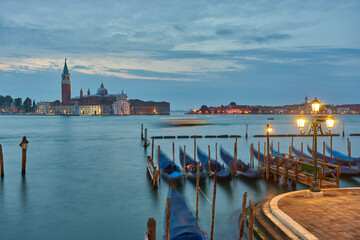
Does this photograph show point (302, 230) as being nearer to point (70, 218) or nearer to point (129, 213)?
point (129, 213)

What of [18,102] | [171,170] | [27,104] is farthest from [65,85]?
[171,170]

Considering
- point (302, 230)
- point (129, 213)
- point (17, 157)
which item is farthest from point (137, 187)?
point (17, 157)

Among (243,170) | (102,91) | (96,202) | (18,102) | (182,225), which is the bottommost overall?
(96,202)

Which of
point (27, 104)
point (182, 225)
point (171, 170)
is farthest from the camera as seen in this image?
point (27, 104)

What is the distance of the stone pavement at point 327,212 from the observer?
527 centimetres

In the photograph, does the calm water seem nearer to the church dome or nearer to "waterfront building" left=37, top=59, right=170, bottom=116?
"waterfront building" left=37, top=59, right=170, bottom=116

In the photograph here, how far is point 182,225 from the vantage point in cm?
597

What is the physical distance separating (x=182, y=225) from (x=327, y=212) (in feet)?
9.01

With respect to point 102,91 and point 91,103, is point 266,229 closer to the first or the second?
point 91,103

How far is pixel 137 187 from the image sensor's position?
1218cm

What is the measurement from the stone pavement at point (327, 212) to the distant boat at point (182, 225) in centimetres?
161

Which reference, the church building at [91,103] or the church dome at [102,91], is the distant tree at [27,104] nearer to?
the church building at [91,103]

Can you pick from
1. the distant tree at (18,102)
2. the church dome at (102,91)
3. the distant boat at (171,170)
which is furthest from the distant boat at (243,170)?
the distant tree at (18,102)

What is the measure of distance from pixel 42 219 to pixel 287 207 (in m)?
6.28
